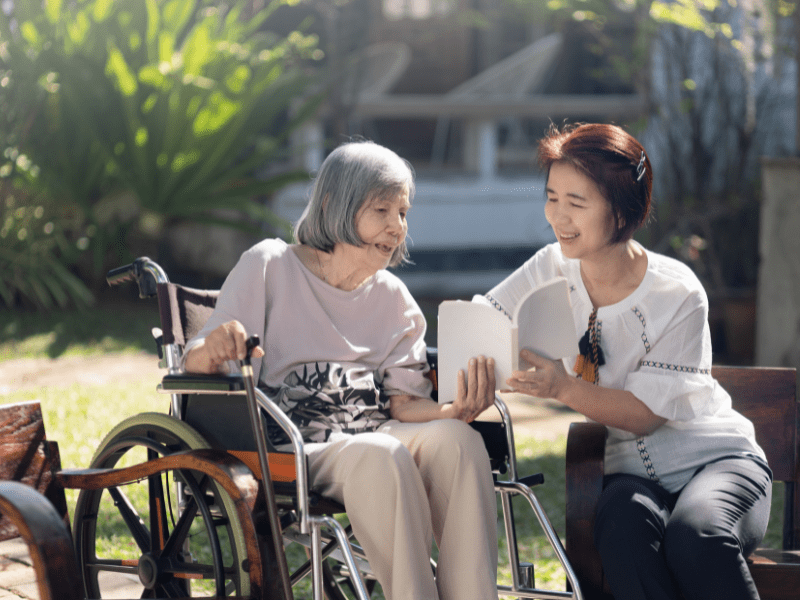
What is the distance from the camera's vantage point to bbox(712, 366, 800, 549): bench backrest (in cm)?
251

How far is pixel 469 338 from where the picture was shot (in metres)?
2.17

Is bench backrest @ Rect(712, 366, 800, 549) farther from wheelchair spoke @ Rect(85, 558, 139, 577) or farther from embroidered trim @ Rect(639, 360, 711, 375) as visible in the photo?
wheelchair spoke @ Rect(85, 558, 139, 577)

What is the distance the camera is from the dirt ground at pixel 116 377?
486 centimetres

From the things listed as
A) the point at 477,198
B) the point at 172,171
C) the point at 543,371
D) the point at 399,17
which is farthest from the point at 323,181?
the point at 399,17

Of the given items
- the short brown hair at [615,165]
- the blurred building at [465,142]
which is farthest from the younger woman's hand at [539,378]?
the blurred building at [465,142]

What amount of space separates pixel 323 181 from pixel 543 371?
2.38 feet

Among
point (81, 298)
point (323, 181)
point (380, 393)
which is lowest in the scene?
point (81, 298)

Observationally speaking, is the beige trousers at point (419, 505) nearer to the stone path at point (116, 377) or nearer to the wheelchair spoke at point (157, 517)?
the wheelchair spoke at point (157, 517)

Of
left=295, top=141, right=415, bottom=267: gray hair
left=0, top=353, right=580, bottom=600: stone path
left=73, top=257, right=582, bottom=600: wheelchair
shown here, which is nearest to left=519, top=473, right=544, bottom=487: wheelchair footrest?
left=73, top=257, right=582, bottom=600: wheelchair

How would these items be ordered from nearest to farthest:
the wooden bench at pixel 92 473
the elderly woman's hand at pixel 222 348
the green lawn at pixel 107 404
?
the wooden bench at pixel 92 473
the elderly woman's hand at pixel 222 348
the green lawn at pixel 107 404

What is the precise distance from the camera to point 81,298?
7113 mm

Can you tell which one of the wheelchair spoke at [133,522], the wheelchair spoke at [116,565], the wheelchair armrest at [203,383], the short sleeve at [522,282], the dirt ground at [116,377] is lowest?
the dirt ground at [116,377]

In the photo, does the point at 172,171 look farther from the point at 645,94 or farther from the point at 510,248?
the point at 645,94

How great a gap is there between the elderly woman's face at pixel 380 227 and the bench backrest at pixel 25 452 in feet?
2.78
